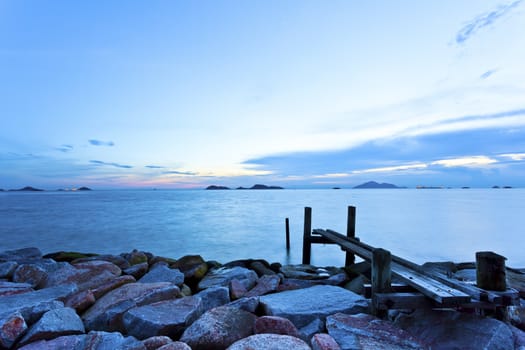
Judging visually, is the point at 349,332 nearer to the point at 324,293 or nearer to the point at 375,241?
the point at 324,293

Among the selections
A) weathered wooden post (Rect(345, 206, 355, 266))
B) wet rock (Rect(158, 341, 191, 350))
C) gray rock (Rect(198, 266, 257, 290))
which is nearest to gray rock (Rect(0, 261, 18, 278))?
gray rock (Rect(198, 266, 257, 290))

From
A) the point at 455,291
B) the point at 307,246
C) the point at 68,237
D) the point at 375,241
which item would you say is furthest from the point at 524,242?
the point at 68,237

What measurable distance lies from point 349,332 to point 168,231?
19.9 m

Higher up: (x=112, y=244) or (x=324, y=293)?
(x=324, y=293)

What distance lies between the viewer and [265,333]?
3.51m

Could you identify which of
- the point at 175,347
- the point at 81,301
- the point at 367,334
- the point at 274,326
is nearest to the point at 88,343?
the point at 175,347

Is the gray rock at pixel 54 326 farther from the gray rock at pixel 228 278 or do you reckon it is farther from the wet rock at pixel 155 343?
the gray rock at pixel 228 278

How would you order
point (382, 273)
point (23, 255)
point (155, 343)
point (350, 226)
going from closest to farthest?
point (155, 343) → point (382, 273) → point (23, 255) → point (350, 226)

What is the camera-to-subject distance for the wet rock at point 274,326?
11.8 ft

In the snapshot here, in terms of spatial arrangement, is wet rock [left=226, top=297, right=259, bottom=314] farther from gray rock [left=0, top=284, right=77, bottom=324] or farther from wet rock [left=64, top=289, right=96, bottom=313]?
gray rock [left=0, top=284, right=77, bottom=324]

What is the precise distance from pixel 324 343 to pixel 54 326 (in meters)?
3.08

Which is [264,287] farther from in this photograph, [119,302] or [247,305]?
[119,302]

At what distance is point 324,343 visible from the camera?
3.27 metres

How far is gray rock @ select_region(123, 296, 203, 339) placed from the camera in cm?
376
